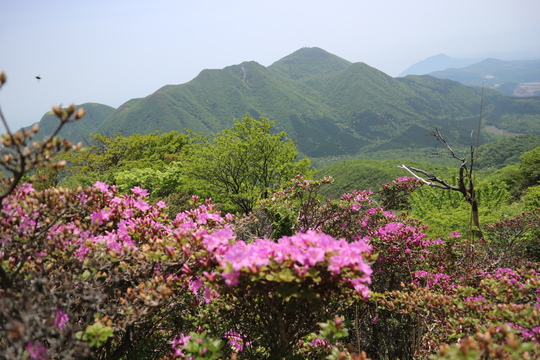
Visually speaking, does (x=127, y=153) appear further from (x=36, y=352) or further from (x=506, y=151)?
(x=506, y=151)

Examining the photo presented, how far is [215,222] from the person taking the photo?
345 centimetres

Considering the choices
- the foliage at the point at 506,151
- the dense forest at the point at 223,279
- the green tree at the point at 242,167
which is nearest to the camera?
the dense forest at the point at 223,279

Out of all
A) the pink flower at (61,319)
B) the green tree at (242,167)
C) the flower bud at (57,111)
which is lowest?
the green tree at (242,167)

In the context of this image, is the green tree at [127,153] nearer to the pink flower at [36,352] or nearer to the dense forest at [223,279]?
the dense forest at [223,279]

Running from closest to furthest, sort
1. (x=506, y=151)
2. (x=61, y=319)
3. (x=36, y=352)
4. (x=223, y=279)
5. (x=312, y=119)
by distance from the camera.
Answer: (x=36, y=352), (x=61, y=319), (x=223, y=279), (x=506, y=151), (x=312, y=119)

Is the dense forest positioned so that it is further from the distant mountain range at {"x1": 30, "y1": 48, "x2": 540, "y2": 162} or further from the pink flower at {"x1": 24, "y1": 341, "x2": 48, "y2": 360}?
the distant mountain range at {"x1": 30, "y1": 48, "x2": 540, "y2": 162}

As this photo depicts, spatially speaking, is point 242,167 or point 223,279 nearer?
point 223,279

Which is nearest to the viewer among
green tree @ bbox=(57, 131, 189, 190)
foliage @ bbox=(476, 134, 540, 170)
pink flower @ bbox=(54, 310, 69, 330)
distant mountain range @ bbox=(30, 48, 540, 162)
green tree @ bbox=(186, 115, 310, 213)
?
pink flower @ bbox=(54, 310, 69, 330)

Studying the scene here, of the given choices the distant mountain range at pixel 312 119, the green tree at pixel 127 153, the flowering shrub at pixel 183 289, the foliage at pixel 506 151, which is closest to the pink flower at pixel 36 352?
the flowering shrub at pixel 183 289

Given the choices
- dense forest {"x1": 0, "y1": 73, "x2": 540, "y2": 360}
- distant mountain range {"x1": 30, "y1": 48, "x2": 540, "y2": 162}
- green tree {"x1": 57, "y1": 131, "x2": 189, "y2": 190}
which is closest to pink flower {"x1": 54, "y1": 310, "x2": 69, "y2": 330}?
dense forest {"x1": 0, "y1": 73, "x2": 540, "y2": 360}

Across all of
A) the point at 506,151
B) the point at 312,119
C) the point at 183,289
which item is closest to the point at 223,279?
the point at 183,289

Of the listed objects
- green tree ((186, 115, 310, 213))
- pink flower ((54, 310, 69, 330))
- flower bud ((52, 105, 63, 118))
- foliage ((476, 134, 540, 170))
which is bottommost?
foliage ((476, 134, 540, 170))

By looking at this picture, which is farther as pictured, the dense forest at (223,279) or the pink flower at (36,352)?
the dense forest at (223,279)

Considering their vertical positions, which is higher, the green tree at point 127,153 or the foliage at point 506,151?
the green tree at point 127,153
